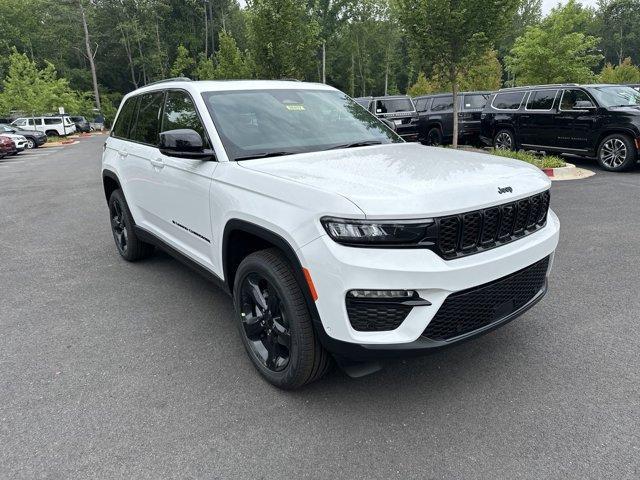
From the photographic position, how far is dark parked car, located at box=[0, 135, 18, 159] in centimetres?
2070

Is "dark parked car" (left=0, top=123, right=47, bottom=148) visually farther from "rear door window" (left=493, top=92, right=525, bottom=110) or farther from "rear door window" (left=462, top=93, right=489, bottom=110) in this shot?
"rear door window" (left=493, top=92, right=525, bottom=110)

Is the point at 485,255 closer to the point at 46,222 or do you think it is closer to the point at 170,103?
the point at 170,103

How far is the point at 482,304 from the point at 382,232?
74cm

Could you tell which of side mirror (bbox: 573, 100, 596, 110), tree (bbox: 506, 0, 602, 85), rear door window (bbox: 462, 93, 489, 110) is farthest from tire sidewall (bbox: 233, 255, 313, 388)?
tree (bbox: 506, 0, 602, 85)

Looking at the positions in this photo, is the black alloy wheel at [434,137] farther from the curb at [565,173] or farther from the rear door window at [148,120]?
the rear door window at [148,120]

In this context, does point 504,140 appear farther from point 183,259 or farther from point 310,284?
point 310,284

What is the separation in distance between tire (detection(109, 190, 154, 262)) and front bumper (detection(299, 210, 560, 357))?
333 cm

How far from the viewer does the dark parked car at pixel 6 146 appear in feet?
67.9

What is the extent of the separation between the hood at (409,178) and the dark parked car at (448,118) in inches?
488

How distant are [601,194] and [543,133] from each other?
3899 millimetres

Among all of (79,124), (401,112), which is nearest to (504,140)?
(401,112)

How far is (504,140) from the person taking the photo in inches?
521

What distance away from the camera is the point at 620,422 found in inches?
102

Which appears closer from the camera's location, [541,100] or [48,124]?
[541,100]
